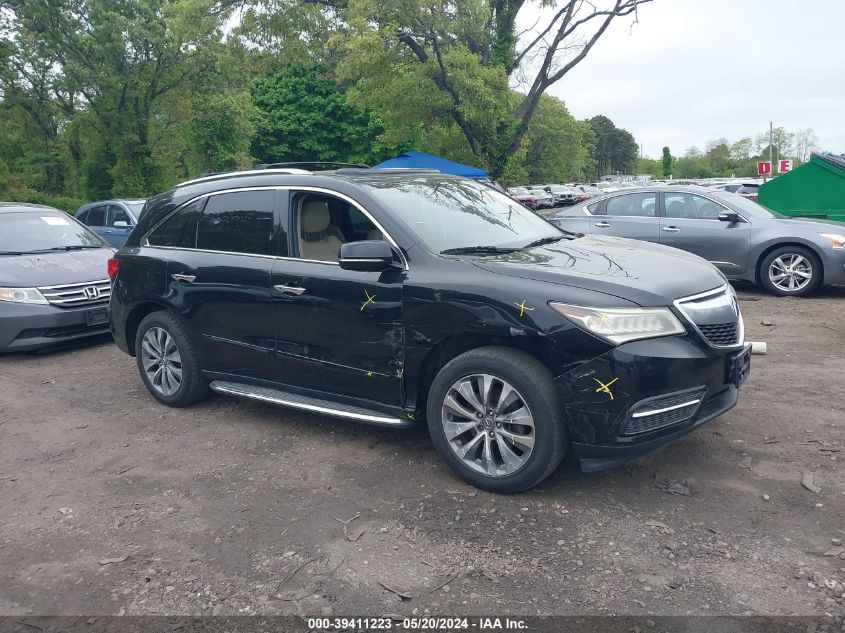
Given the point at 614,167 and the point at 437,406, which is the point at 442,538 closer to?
the point at 437,406

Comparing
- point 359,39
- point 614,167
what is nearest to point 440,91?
point 359,39

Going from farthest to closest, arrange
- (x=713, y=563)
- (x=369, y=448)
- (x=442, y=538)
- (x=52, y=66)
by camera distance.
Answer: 1. (x=52, y=66)
2. (x=369, y=448)
3. (x=442, y=538)
4. (x=713, y=563)

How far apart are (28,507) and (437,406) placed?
2.38 m

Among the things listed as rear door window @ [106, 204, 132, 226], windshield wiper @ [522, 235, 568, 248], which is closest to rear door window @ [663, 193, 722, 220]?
windshield wiper @ [522, 235, 568, 248]

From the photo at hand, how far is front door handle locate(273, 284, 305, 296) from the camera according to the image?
4758 millimetres

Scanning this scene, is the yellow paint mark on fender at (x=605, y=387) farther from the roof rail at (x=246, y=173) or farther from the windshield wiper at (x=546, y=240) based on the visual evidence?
the roof rail at (x=246, y=173)

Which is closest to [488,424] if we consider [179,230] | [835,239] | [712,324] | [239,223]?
[712,324]

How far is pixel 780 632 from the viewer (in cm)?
280

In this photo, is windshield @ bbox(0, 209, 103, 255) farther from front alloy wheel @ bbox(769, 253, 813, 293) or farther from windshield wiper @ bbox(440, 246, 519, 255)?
front alloy wheel @ bbox(769, 253, 813, 293)

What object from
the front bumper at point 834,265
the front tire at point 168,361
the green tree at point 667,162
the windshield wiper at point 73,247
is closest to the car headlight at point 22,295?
the windshield wiper at point 73,247

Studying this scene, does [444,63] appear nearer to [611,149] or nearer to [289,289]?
[289,289]

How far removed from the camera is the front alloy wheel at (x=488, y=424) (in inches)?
153

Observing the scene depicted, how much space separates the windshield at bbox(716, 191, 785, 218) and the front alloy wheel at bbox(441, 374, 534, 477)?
739cm

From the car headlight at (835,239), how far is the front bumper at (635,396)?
6.59 m
